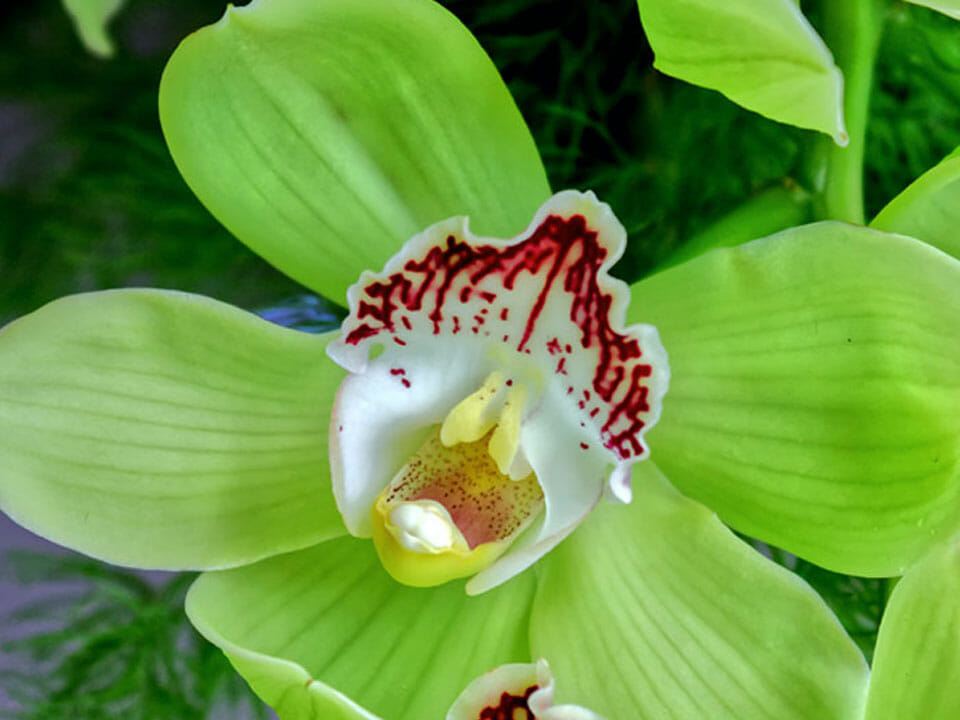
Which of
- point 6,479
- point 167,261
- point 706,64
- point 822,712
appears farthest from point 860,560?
point 167,261

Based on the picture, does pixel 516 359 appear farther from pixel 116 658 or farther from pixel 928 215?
pixel 116 658

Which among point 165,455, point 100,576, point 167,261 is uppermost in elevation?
point 165,455

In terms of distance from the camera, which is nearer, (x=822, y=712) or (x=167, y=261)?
(x=822, y=712)

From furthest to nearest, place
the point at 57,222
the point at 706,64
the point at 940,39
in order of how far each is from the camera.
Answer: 1. the point at 57,222
2. the point at 940,39
3. the point at 706,64

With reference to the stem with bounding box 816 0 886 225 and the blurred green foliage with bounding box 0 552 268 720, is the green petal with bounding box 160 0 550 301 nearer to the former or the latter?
the stem with bounding box 816 0 886 225

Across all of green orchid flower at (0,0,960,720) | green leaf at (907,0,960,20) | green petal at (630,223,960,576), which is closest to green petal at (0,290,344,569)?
green orchid flower at (0,0,960,720)

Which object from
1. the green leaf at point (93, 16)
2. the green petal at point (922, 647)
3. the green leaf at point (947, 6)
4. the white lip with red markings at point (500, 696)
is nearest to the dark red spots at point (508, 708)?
the white lip with red markings at point (500, 696)

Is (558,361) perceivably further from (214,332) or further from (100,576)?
(100,576)
